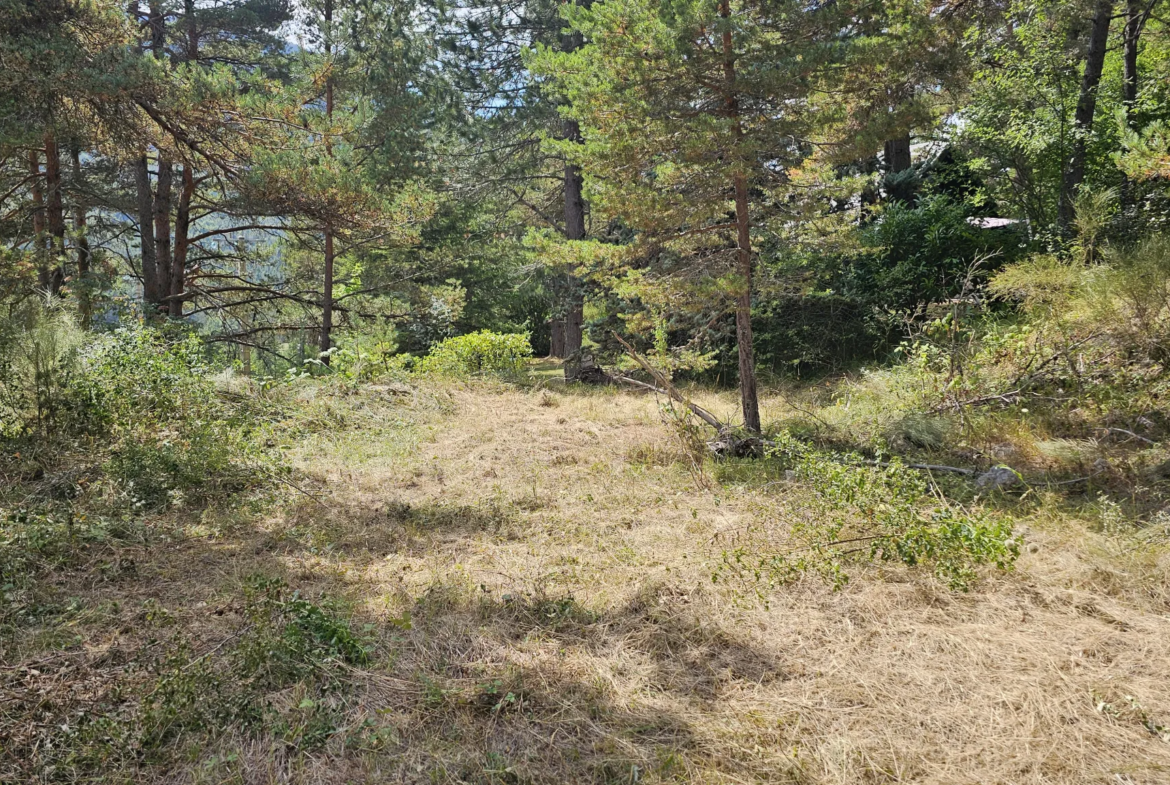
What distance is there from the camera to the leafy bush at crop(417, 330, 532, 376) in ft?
37.7

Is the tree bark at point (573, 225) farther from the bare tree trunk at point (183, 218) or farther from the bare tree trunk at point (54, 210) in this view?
the bare tree trunk at point (54, 210)

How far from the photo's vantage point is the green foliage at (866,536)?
134 inches

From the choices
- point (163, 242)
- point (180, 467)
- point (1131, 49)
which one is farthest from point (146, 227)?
point (1131, 49)

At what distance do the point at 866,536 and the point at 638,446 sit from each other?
307 cm

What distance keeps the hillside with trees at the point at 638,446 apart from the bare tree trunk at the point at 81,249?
0.09 m

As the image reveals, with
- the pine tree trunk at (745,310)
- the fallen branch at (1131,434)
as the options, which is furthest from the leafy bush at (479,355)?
the fallen branch at (1131,434)

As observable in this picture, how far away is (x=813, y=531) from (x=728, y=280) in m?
2.79

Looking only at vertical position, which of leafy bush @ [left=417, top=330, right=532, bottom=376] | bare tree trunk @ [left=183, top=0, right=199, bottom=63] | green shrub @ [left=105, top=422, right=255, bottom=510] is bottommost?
green shrub @ [left=105, top=422, right=255, bottom=510]

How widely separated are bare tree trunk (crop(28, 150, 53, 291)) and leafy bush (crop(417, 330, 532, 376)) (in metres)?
5.45

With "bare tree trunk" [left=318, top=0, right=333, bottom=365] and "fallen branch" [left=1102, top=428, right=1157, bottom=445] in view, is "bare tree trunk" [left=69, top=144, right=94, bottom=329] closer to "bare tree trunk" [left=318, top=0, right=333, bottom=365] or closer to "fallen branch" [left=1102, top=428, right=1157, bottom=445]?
"bare tree trunk" [left=318, top=0, right=333, bottom=365]

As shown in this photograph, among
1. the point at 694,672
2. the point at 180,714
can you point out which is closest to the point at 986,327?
the point at 694,672

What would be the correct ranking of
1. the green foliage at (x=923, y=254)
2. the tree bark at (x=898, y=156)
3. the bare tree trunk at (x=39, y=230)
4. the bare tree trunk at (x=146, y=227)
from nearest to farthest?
the bare tree trunk at (x=39, y=230), the green foliage at (x=923, y=254), the bare tree trunk at (x=146, y=227), the tree bark at (x=898, y=156)

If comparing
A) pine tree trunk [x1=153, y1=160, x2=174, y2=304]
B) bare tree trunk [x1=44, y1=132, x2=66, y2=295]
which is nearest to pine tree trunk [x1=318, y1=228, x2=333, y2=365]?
pine tree trunk [x1=153, y1=160, x2=174, y2=304]

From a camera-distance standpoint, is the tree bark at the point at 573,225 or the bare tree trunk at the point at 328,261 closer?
the bare tree trunk at the point at 328,261
